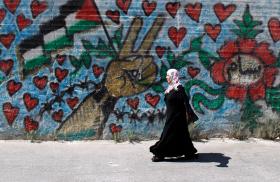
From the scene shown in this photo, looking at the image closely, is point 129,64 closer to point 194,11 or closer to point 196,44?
point 196,44

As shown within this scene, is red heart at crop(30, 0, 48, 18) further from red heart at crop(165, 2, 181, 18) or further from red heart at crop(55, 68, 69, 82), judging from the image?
red heart at crop(165, 2, 181, 18)

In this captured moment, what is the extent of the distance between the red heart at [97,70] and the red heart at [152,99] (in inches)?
32.2

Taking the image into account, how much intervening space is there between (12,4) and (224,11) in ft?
10.9

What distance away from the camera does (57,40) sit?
907 centimetres

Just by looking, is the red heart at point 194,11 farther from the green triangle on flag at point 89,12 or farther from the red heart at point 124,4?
the green triangle on flag at point 89,12

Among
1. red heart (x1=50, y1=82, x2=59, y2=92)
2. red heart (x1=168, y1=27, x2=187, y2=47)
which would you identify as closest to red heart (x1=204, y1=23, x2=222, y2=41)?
red heart (x1=168, y1=27, x2=187, y2=47)

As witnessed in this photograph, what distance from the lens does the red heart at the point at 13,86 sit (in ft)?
29.7

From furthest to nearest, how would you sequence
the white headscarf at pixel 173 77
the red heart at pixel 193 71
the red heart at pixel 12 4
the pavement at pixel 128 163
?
the red heart at pixel 193 71
the red heart at pixel 12 4
the white headscarf at pixel 173 77
the pavement at pixel 128 163

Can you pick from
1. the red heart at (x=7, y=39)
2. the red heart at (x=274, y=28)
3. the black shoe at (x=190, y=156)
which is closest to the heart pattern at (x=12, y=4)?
the red heart at (x=7, y=39)

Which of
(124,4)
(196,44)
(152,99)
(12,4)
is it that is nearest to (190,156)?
(152,99)

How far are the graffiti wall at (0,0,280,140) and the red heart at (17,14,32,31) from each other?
15mm

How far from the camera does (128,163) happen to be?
8.00 meters

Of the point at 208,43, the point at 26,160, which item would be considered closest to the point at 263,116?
the point at 208,43

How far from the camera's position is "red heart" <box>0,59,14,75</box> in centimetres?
902
